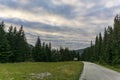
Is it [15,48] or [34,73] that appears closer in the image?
[34,73]

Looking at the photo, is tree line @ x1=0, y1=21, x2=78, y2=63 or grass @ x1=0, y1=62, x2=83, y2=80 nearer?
grass @ x1=0, y1=62, x2=83, y2=80

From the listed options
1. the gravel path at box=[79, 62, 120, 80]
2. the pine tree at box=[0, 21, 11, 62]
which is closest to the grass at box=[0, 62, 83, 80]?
the gravel path at box=[79, 62, 120, 80]

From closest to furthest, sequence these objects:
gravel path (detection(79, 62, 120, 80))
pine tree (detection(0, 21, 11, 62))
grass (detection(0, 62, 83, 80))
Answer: grass (detection(0, 62, 83, 80)) → gravel path (detection(79, 62, 120, 80)) → pine tree (detection(0, 21, 11, 62))

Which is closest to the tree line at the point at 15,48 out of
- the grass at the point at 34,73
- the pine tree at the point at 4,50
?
the pine tree at the point at 4,50

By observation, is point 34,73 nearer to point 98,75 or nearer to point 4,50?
point 98,75

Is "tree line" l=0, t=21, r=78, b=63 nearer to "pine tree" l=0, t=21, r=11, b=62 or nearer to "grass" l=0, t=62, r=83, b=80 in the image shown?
"pine tree" l=0, t=21, r=11, b=62

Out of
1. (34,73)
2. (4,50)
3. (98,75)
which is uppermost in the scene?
(4,50)

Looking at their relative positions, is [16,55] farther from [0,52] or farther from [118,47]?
[118,47]

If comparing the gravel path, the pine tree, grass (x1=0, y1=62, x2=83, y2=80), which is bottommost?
the gravel path

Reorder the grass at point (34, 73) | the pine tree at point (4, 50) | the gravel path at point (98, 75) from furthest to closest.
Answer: the pine tree at point (4, 50) → the gravel path at point (98, 75) → the grass at point (34, 73)

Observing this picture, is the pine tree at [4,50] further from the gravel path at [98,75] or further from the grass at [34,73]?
the gravel path at [98,75]

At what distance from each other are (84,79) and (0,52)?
5797 cm

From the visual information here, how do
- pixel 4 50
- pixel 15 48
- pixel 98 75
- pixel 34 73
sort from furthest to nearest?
pixel 15 48 < pixel 4 50 < pixel 98 75 < pixel 34 73

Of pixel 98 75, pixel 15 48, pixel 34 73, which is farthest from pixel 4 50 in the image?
pixel 34 73
